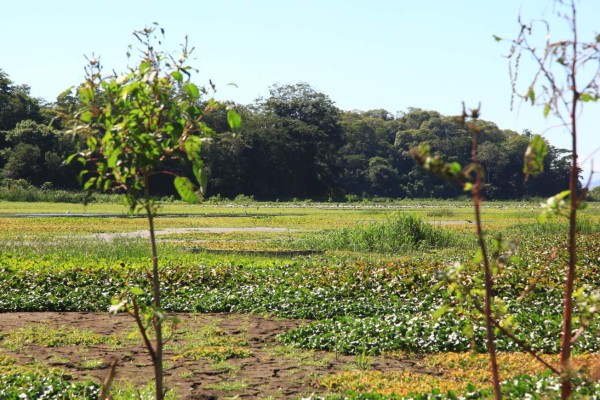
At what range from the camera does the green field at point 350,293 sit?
735 cm

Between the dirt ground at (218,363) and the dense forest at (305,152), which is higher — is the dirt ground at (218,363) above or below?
below

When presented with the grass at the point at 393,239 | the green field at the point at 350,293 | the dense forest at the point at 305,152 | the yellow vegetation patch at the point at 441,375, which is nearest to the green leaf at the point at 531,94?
the green field at the point at 350,293

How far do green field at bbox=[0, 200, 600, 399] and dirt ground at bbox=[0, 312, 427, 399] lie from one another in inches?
4.2

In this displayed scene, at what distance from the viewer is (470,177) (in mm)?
2160

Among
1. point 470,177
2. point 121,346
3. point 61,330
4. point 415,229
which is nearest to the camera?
point 470,177

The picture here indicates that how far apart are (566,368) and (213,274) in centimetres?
1139

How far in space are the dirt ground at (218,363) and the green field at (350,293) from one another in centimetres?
11

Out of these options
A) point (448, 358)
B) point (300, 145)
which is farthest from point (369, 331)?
point (300, 145)

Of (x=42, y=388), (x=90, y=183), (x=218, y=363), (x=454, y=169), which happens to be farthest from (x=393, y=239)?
(x=454, y=169)

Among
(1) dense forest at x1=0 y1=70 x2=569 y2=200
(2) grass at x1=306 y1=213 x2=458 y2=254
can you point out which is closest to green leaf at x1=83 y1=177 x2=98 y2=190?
(2) grass at x1=306 y1=213 x2=458 y2=254

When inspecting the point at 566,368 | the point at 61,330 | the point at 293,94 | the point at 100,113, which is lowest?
the point at 61,330

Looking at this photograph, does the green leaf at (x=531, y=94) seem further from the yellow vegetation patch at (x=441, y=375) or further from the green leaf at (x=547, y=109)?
the yellow vegetation patch at (x=441, y=375)

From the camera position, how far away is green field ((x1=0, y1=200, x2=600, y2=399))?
7.35 meters

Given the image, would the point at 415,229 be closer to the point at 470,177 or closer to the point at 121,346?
the point at 121,346
